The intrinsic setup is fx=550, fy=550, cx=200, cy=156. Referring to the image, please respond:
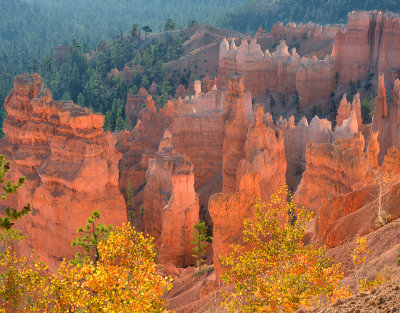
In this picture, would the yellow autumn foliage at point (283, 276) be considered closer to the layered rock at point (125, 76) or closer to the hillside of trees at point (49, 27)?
the layered rock at point (125, 76)

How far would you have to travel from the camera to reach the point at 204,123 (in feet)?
117

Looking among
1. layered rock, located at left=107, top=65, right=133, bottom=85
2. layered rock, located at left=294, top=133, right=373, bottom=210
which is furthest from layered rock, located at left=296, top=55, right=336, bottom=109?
layered rock, located at left=107, top=65, right=133, bottom=85

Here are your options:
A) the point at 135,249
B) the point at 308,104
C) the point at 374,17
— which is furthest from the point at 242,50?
the point at 135,249

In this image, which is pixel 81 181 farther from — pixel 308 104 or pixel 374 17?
pixel 374 17

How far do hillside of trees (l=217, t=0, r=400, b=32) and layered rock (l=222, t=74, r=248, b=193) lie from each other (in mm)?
78095

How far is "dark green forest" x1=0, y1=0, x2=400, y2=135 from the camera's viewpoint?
79.5m

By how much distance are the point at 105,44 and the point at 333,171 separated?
295 ft

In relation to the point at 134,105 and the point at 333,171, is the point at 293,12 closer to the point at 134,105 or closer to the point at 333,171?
the point at 134,105

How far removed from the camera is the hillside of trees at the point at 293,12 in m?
109

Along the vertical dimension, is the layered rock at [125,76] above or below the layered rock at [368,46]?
below

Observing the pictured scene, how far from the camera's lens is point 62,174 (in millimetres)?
21297

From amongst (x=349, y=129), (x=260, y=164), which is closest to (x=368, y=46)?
(x=349, y=129)

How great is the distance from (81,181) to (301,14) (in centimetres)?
10665

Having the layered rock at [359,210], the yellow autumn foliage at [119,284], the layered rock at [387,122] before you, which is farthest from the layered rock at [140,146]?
the yellow autumn foliage at [119,284]
